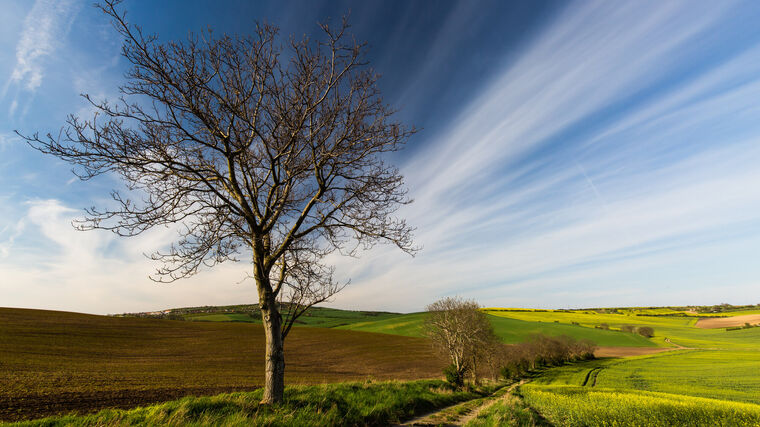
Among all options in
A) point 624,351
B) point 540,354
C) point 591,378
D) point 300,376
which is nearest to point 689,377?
point 591,378

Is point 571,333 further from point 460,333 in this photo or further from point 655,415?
point 655,415

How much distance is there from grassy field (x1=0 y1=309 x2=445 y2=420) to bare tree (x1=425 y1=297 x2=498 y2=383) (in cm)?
902

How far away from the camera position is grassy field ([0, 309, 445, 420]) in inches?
784

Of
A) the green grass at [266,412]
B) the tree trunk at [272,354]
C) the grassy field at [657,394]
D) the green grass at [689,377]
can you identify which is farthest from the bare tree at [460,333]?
the tree trunk at [272,354]

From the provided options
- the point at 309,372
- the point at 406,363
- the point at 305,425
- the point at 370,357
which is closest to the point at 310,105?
the point at 305,425

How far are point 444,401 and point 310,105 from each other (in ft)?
42.0

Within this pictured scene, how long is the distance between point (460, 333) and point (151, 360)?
1375 inches

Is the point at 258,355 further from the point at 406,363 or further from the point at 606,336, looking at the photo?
the point at 606,336

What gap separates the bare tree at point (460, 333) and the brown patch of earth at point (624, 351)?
149 feet

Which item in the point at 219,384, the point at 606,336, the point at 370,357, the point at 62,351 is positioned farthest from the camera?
the point at 606,336

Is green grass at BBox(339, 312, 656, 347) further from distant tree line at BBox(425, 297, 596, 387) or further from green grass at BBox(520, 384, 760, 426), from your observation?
green grass at BBox(520, 384, 760, 426)

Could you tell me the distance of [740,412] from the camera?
1176cm

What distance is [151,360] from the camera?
35875 millimetres

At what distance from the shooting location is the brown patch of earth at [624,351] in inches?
2448
